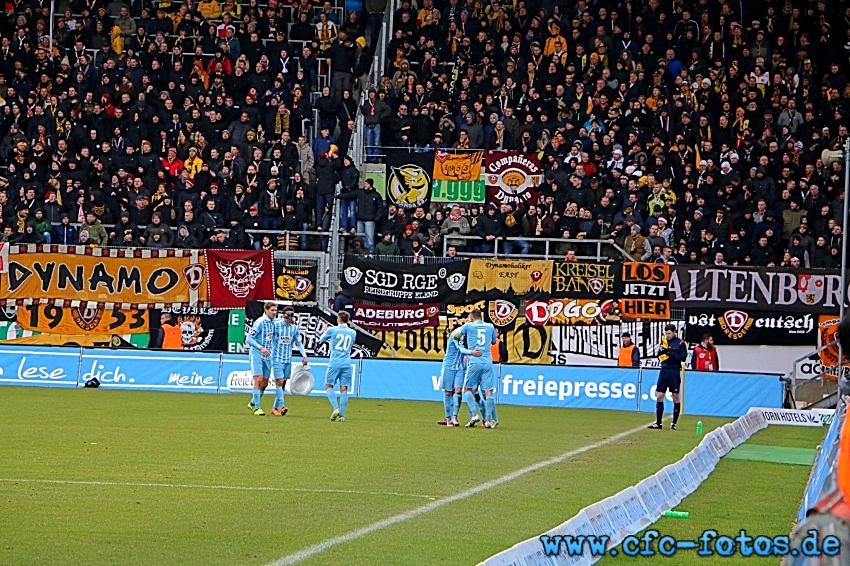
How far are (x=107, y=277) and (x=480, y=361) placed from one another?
47.0 ft

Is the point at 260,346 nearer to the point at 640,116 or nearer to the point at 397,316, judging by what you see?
the point at 397,316

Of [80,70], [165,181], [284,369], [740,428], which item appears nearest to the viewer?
[740,428]

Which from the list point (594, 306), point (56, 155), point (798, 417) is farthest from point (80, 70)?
point (798, 417)

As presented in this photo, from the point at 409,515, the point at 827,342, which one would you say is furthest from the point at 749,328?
the point at 409,515

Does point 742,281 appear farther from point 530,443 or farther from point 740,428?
point 530,443

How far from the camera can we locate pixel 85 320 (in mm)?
33469

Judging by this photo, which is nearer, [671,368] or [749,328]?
[671,368]

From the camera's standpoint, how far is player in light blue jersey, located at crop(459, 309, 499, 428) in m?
22.0

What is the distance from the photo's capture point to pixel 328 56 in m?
38.2

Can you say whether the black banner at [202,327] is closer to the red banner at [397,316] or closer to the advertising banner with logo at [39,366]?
the advertising banner with logo at [39,366]

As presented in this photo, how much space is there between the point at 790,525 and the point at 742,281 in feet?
69.2

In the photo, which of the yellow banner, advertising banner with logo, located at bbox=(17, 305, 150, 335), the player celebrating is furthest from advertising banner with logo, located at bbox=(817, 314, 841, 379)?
advertising banner with logo, located at bbox=(17, 305, 150, 335)

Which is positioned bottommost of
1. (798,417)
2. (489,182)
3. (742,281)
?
(798,417)

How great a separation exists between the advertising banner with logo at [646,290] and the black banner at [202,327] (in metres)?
10.1
